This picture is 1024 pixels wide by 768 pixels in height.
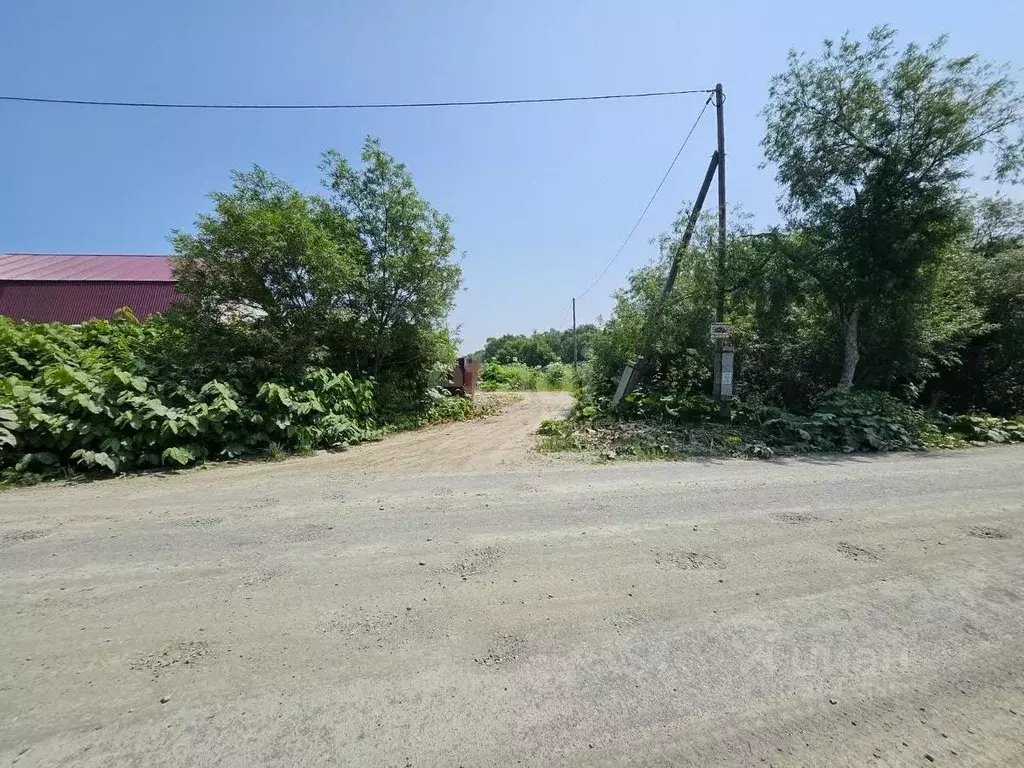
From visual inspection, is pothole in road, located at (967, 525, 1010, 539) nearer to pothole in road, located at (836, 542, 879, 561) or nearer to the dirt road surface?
the dirt road surface

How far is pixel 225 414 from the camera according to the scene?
6.98 metres

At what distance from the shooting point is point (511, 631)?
246 centimetres

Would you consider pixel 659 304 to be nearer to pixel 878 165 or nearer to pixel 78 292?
pixel 878 165

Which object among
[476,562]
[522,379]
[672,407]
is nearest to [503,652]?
[476,562]

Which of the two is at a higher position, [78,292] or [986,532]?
[78,292]

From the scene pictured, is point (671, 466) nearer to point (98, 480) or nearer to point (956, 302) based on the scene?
point (98, 480)

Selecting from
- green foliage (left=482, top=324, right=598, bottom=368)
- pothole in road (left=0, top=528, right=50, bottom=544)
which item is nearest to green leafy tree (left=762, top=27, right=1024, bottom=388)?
pothole in road (left=0, top=528, right=50, bottom=544)

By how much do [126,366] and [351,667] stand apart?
816cm

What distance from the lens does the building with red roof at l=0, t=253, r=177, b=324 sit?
1505 cm

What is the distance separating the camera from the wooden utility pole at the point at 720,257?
9.75 m

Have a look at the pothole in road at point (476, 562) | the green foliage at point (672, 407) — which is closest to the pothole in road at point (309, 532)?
the pothole in road at point (476, 562)

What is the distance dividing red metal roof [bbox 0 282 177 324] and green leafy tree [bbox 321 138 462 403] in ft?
30.9

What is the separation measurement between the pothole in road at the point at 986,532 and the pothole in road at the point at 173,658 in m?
6.01

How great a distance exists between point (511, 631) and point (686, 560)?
1.62 metres
